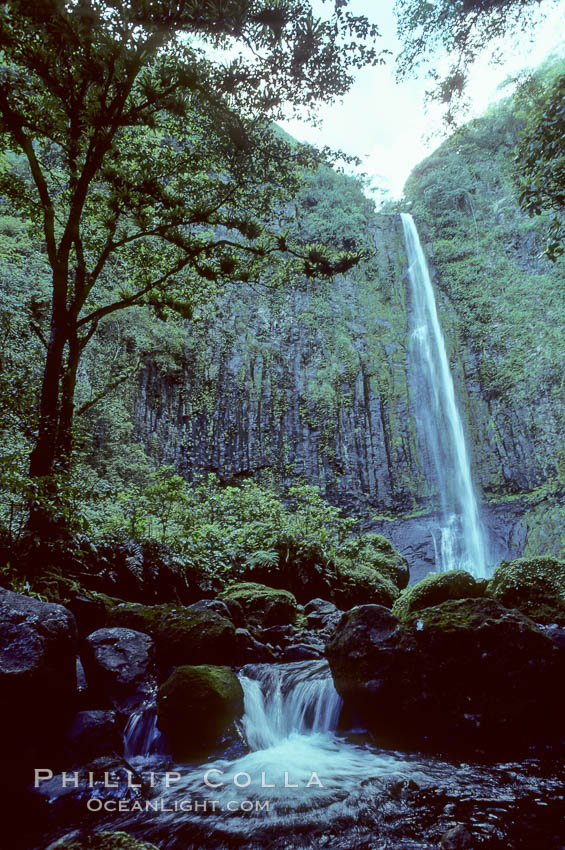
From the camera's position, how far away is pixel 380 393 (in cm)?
2131

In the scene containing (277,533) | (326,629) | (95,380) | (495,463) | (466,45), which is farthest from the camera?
(495,463)

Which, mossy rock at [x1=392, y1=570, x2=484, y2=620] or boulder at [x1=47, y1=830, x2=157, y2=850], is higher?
mossy rock at [x1=392, y1=570, x2=484, y2=620]

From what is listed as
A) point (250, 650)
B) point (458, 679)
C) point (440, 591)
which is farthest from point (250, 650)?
point (458, 679)

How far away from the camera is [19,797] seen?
2.59 meters

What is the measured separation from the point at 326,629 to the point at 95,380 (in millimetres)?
11270

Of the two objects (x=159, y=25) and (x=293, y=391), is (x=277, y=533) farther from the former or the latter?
(x=293, y=391)

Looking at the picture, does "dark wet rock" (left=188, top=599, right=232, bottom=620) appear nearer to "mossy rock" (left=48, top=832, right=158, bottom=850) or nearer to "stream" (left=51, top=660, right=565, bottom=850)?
"stream" (left=51, top=660, right=565, bottom=850)

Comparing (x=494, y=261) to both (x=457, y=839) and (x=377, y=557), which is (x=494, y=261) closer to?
(x=377, y=557)

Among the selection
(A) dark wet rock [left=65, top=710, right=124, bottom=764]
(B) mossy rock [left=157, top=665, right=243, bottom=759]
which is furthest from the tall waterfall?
(A) dark wet rock [left=65, top=710, right=124, bottom=764]

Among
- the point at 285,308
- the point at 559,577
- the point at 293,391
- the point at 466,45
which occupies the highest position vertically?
the point at 285,308

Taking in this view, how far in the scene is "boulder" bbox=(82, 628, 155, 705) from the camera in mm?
3914

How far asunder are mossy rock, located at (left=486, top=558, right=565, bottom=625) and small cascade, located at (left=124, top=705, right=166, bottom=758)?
12.6ft

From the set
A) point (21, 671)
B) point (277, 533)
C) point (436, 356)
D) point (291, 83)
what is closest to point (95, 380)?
point (277, 533)

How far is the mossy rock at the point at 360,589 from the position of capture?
893 cm
